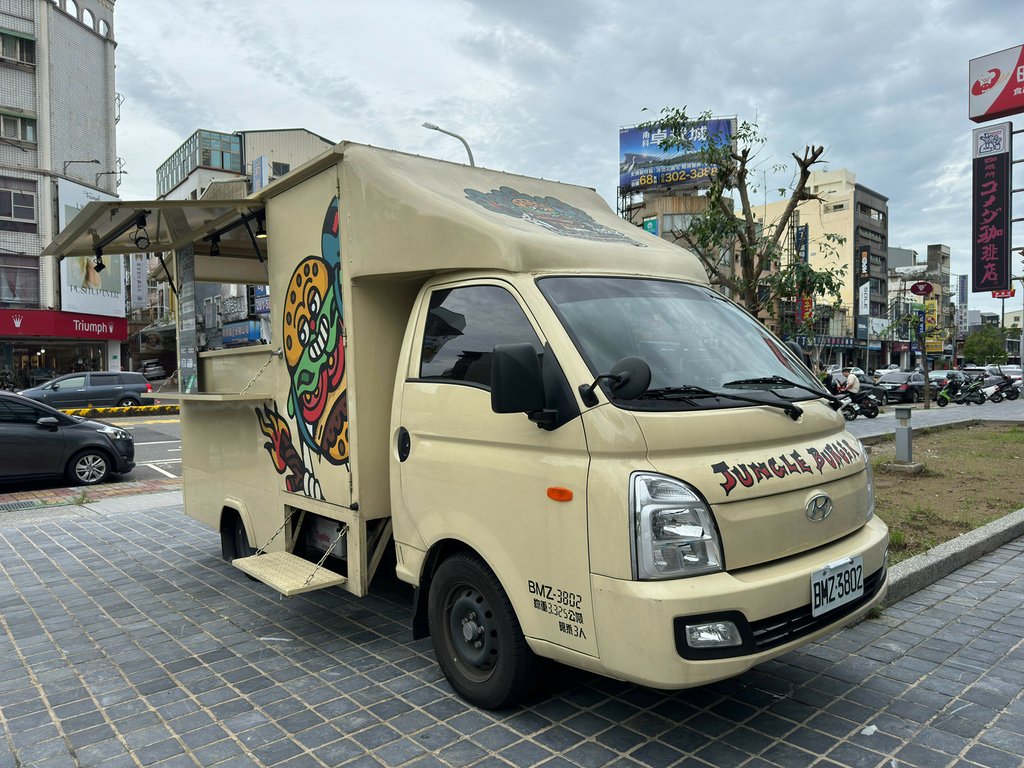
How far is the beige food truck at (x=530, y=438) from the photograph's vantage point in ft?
9.19

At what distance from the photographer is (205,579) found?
231 inches

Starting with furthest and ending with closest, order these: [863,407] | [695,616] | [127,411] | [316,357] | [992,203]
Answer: [992,203] < [127,411] < [863,407] < [316,357] < [695,616]

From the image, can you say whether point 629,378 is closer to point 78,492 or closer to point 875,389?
point 78,492

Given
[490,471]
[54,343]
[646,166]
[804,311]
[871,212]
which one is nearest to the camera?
[490,471]

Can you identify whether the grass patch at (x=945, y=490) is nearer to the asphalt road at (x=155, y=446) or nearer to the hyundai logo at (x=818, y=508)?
the hyundai logo at (x=818, y=508)

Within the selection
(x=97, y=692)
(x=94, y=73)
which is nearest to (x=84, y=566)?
(x=97, y=692)

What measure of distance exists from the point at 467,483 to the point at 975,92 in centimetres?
3054

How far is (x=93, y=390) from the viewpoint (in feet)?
75.4

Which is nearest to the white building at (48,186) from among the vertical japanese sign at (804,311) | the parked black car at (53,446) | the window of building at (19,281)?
the window of building at (19,281)

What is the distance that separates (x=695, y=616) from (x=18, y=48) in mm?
41329

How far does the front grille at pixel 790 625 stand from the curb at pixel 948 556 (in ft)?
6.87

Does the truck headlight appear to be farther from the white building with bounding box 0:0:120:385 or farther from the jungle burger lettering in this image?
the white building with bounding box 0:0:120:385

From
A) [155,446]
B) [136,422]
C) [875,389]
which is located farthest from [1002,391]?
[136,422]

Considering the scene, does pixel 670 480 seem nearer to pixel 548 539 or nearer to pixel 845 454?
pixel 548 539
